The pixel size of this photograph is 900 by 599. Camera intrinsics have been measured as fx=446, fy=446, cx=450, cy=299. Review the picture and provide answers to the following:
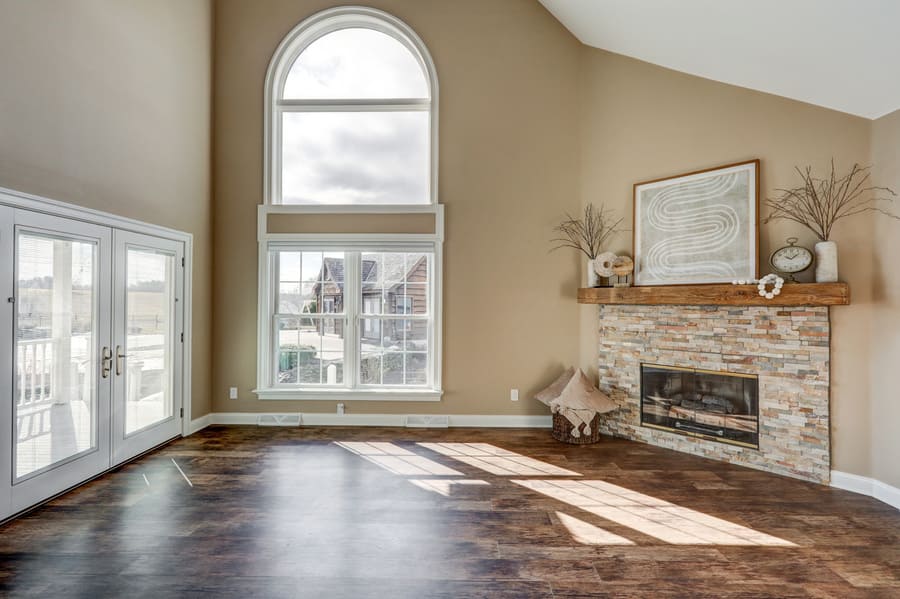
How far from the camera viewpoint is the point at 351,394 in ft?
15.8

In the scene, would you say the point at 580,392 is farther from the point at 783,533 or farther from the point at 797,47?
the point at 797,47

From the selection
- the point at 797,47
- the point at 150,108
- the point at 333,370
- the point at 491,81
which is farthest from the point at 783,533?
the point at 150,108

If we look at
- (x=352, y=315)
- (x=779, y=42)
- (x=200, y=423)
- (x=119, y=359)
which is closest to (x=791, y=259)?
(x=779, y=42)

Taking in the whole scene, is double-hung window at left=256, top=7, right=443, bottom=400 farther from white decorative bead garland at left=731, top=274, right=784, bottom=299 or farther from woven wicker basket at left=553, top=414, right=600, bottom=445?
white decorative bead garland at left=731, top=274, right=784, bottom=299

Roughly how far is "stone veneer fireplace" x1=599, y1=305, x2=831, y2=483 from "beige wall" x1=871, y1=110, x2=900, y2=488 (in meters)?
0.28

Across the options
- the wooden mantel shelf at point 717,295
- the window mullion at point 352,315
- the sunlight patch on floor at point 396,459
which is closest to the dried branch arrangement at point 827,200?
the wooden mantel shelf at point 717,295

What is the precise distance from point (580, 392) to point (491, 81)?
134 inches

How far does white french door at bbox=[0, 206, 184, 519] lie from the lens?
110 inches

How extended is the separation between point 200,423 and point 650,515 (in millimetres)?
4313

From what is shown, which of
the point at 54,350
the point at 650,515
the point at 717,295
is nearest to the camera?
the point at 650,515

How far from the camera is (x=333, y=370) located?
493cm

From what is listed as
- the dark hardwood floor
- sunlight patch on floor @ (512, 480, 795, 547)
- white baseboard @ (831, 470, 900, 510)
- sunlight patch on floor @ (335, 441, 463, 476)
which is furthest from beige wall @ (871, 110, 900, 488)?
sunlight patch on floor @ (335, 441, 463, 476)

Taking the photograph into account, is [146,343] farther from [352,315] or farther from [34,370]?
[352,315]

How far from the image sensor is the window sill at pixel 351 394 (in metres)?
4.81
